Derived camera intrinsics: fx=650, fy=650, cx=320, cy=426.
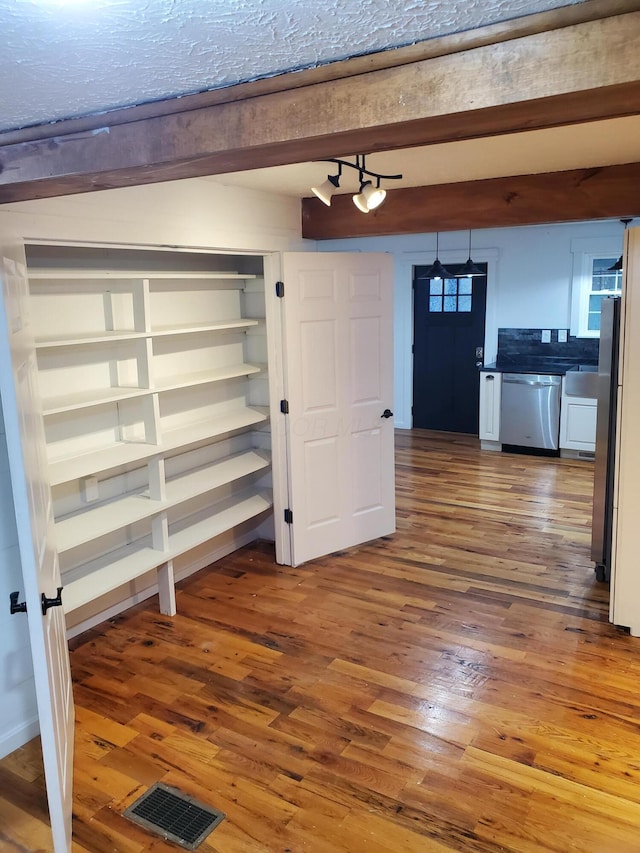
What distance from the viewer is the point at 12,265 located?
84.1 inches

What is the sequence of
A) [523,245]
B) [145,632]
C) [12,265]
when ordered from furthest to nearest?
[523,245] < [145,632] < [12,265]

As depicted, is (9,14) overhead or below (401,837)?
overhead

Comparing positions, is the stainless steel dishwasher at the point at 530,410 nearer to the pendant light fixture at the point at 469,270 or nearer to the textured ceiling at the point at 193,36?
the pendant light fixture at the point at 469,270

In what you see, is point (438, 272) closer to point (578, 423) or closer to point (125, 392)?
point (578, 423)

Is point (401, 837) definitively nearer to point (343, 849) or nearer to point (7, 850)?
point (343, 849)

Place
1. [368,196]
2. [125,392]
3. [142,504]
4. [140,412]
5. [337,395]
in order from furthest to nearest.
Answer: [337,395]
[140,412]
[142,504]
[125,392]
[368,196]

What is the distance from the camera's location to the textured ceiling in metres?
0.94

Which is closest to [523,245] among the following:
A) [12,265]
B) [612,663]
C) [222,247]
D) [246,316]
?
[246,316]

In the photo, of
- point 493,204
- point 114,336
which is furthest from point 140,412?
point 493,204

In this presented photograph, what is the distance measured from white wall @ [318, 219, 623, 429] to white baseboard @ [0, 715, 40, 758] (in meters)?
5.22

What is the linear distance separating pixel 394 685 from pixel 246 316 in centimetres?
270

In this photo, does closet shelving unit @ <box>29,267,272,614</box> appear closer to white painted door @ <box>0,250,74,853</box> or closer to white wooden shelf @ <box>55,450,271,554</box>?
white wooden shelf @ <box>55,450,271,554</box>

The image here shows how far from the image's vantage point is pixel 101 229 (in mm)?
2941

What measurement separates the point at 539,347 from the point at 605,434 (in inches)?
141
